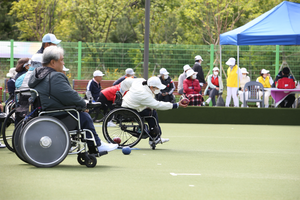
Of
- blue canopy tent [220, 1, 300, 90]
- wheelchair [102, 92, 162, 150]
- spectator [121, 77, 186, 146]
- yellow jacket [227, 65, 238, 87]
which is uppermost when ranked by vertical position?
blue canopy tent [220, 1, 300, 90]

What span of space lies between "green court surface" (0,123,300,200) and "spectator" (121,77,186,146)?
0.43 metres

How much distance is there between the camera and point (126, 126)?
798 cm

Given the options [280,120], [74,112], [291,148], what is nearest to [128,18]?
[280,120]

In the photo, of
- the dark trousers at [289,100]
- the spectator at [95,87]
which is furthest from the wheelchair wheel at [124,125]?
the dark trousers at [289,100]

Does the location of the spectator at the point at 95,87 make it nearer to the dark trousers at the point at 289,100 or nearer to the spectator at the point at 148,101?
the spectator at the point at 148,101

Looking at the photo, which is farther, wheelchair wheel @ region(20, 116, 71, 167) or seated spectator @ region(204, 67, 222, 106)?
seated spectator @ region(204, 67, 222, 106)

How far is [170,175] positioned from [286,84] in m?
10.4

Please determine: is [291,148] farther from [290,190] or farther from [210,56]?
[210,56]

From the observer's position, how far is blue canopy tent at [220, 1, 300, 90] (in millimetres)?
13773

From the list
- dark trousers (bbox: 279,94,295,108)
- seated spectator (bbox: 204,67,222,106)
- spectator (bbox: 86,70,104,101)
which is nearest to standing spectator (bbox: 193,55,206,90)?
seated spectator (bbox: 204,67,222,106)

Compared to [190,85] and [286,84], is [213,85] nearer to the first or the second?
[286,84]

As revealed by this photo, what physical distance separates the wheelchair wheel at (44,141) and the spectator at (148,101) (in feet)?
7.82

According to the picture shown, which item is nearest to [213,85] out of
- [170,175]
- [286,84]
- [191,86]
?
[286,84]

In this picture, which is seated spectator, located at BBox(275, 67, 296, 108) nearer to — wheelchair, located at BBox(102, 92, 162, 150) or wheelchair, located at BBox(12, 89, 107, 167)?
wheelchair, located at BBox(102, 92, 162, 150)
